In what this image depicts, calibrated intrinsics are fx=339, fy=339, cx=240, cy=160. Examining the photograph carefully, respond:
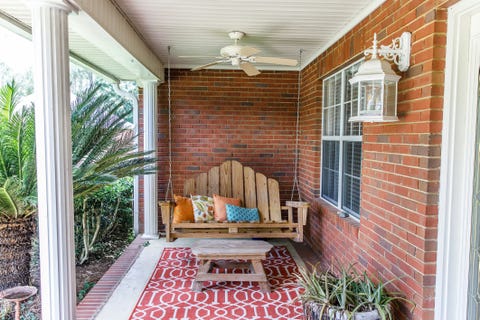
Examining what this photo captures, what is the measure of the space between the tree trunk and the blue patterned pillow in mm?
2163

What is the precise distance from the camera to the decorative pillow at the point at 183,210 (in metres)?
4.16

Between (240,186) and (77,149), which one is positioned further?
(240,186)

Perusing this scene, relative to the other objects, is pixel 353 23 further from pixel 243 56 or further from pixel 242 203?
pixel 242 203

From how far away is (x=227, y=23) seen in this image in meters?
3.15

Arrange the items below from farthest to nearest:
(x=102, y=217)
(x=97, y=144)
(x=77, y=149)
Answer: (x=102, y=217), (x=97, y=144), (x=77, y=149)

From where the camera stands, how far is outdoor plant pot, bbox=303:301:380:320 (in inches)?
80.2

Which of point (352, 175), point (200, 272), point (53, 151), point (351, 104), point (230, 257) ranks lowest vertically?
point (200, 272)

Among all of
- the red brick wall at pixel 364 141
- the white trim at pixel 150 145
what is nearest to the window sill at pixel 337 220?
the red brick wall at pixel 364 141

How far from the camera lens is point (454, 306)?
1.95 m

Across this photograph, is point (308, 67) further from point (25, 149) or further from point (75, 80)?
point (75, 80)

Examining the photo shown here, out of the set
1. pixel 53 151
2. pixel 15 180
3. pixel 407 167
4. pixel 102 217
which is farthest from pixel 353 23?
pixel 102 217

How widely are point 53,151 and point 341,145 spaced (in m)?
2.78

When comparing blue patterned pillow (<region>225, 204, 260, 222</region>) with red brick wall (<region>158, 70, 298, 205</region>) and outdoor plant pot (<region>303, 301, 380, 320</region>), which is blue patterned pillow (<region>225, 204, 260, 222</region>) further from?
outdoor plant pot (<region>303, 301, 380, 320</region>)

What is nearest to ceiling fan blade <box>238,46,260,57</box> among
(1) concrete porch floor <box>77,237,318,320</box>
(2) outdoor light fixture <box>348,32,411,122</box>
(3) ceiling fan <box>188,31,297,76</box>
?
(3) ceiling fan <box>188,31,297,76</box>
